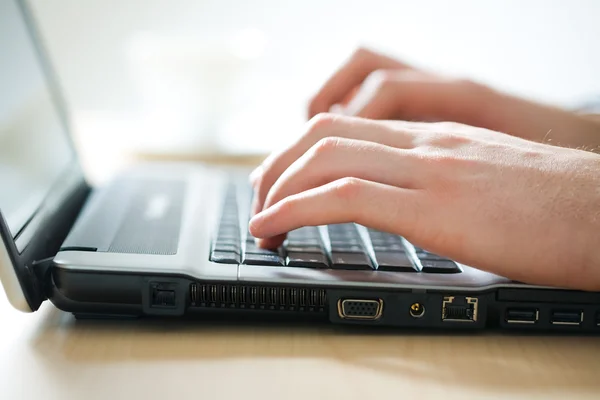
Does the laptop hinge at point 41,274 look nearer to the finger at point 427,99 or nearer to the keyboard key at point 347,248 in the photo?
the keyboard key at point 347,248

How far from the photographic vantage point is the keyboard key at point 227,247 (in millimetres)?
601

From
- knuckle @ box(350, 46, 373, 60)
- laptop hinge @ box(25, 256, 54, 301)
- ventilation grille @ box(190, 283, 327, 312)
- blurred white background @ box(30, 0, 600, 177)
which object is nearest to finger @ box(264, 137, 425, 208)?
ventilation grille @ box(190, 283, 327, 312)

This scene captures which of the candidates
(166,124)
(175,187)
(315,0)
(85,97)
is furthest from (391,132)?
(85,97)

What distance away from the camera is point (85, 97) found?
4.57 ft

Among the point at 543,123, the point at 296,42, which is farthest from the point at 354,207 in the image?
the point at 296,42

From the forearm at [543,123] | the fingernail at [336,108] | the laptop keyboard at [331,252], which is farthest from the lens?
A: the fingernail at [336,108]

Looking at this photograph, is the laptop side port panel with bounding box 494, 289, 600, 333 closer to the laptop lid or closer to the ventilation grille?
the ventilation grille

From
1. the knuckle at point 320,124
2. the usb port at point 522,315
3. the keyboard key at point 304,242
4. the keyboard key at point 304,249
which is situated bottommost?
the usb port at point 522,315

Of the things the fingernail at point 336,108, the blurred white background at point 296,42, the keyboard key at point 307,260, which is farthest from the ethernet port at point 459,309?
the blurred white background at point 296,42

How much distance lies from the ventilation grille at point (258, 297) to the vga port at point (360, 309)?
2 centimetres

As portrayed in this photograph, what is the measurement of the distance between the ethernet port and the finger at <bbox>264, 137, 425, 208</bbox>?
0.11 meters

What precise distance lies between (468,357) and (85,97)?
1.08 meters

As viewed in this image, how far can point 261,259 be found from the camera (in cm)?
59

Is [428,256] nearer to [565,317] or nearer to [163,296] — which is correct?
[565,317]
